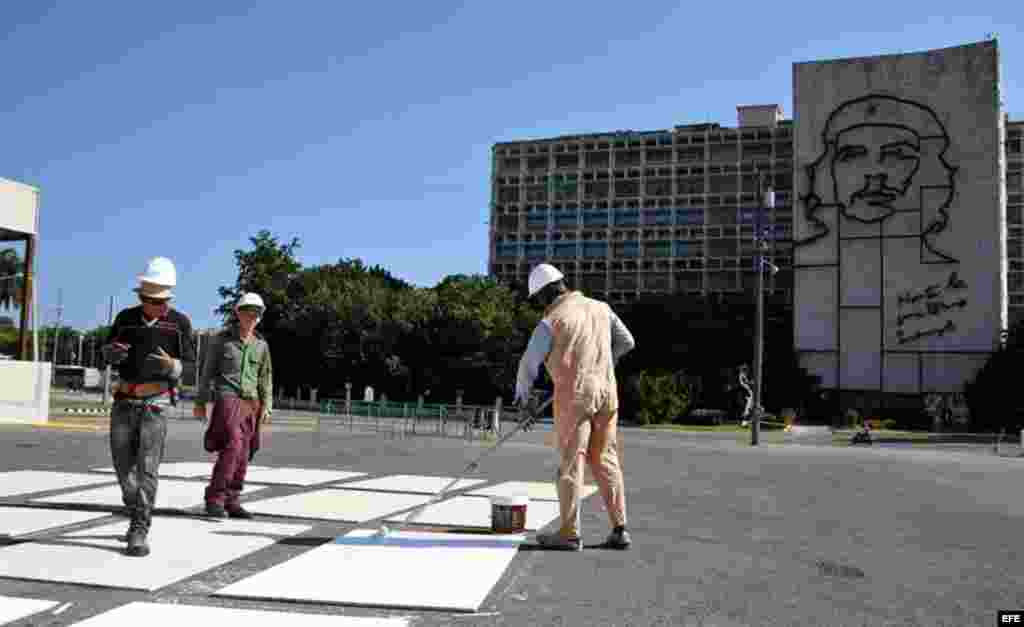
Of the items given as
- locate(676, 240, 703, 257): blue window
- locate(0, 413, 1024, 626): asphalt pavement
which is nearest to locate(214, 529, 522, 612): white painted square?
locate(0, 413, 1024, 626): asphalt pavement

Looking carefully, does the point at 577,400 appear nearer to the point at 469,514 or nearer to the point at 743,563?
the point at 743,563

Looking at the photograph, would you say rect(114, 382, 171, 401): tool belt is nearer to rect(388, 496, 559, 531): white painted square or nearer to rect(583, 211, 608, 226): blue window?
rect(388, 496, 559, 531): white painted square

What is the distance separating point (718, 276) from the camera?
9906 centimetres

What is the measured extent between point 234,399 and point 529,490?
363 cm

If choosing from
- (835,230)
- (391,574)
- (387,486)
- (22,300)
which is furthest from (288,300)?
(391,574)

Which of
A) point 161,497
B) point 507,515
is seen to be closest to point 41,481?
point 161,497

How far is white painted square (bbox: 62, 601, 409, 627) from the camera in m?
3.91

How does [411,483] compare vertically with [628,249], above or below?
below

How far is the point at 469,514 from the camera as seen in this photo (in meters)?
7.55

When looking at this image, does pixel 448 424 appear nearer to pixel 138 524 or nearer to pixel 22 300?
pixel 22 300

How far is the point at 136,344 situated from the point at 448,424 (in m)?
24.1

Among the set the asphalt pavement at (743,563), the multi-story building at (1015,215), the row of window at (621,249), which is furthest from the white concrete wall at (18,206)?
the multi-story building at (1015,215)

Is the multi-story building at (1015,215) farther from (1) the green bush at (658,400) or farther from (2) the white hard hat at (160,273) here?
(2) the white hard hat at (160,273)

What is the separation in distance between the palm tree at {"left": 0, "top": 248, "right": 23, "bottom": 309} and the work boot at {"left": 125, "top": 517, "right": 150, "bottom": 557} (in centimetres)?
2117
